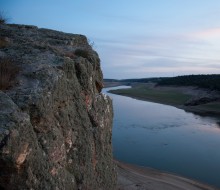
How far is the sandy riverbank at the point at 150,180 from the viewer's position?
16.4 meters

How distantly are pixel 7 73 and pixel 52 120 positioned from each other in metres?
1.44

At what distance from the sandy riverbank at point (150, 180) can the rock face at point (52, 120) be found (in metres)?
5.05

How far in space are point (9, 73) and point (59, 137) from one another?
1.82 m

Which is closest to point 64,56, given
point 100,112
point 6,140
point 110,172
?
point 100,112

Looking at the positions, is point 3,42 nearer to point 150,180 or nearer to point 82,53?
point 82,53

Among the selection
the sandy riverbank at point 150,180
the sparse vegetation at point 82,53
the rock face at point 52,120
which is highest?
the sparse vegetation at point 82,53

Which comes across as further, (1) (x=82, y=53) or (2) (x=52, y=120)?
(1) (x=82, y=53)

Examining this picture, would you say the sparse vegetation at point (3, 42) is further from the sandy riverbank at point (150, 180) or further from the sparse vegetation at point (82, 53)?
the sandy riverbank at point (150, 180)

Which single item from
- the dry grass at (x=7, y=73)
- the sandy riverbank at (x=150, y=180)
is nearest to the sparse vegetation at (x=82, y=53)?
the dry grass at (x=7, y=73)

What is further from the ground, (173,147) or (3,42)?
(3,42)

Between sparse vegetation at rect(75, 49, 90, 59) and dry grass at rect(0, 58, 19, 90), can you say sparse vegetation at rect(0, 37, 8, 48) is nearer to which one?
dry grass at rect(0, 58, 19, 90)

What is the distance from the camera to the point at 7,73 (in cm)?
836

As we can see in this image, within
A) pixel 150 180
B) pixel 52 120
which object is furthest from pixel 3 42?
pixel 150 180

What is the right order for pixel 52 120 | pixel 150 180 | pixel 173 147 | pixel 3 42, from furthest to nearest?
pixel 173 147 < pixel 150 180 < pixel 3 42 < pixel 52 120
